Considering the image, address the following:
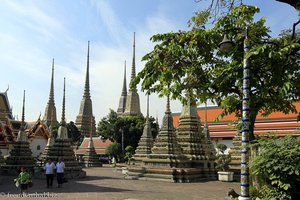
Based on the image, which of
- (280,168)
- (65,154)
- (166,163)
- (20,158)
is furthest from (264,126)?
(280,168)

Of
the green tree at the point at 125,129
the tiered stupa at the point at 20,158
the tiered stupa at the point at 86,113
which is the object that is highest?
the tiered stupa at the point at 86,113

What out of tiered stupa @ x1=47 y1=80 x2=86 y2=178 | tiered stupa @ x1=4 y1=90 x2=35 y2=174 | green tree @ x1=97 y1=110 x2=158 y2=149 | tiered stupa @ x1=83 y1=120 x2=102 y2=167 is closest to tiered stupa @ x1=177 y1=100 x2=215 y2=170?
tiered stupa @ x1=47 y1=80 x2=86 y2=178

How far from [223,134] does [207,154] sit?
19.2m

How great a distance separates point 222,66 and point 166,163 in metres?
13.4

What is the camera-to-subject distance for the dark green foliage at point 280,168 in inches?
365

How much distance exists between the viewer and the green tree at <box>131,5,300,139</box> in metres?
10.6

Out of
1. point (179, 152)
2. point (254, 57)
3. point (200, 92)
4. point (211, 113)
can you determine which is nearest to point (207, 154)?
point (179, 152)

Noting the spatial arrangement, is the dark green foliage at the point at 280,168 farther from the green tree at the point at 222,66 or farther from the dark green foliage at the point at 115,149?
the dark green foliage at the point at 115,149

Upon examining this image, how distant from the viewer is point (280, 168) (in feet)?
30.3

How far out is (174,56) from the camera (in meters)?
11.9

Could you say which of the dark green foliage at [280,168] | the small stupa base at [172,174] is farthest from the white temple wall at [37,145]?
the dark green foliage at [280,168]

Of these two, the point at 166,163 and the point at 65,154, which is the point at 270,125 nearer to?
the point at 166,163

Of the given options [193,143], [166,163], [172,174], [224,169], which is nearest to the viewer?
[172,174]

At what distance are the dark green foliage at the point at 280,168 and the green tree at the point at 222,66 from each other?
1.65m
